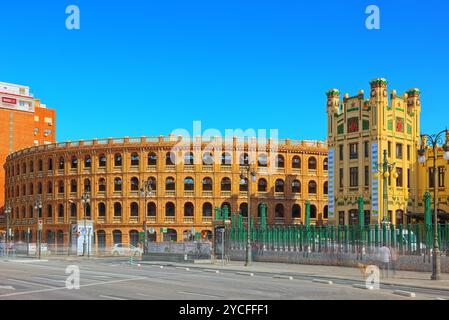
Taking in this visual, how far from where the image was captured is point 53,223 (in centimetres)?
9431

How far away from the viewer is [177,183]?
88562 millimetres

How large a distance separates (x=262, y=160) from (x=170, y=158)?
486 inches

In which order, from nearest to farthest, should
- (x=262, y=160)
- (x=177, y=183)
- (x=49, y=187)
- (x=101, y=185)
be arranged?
(x=177, y=183)
(x=262, y=160)
(x=101, y=185)
(x=49, y=187)

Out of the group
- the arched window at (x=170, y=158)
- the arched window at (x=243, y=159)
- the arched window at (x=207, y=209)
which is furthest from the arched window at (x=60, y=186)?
the arched window at (x=243, y=159)

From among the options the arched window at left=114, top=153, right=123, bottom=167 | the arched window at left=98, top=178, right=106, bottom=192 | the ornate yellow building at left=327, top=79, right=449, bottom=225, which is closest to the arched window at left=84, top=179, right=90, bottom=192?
the arched window at left=98, top=178, right=106, bottom=192

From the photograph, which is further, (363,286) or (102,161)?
(102,161)

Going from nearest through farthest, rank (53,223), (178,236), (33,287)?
1. (33,287)
2. (178,236)
3. (53,223)

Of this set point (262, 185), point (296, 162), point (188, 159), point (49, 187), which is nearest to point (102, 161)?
point (49, 187)

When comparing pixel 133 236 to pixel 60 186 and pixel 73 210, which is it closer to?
pixel 73 210

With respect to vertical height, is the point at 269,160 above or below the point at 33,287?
above

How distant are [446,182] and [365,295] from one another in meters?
42.2

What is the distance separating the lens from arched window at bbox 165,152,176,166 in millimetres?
88750
